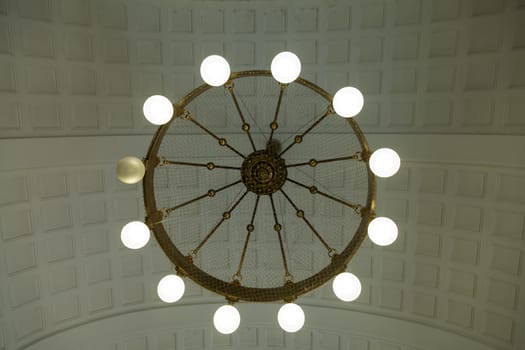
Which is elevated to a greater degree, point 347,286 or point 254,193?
point 254,193

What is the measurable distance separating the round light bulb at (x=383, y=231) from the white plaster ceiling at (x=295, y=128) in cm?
249

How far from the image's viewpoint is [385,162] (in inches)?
116

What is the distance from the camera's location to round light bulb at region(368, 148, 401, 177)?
293 centimetres

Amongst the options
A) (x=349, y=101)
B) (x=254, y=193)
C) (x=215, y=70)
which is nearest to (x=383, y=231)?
(x=349, y=101)

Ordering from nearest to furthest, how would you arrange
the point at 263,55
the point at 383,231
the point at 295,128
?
the point at 383,231, the point at 263,55, the point at 295,128

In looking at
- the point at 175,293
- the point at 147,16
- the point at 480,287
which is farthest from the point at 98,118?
the point at 480,287

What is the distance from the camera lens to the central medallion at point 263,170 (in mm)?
3346

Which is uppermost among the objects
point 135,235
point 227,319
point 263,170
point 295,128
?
point 295,128

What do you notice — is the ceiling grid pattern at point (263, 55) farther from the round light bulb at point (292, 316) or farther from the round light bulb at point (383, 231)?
the round light bulb at point (292, 316)

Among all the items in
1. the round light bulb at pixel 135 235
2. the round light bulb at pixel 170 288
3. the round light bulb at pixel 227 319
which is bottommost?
the round light bulb at pixel 227 319

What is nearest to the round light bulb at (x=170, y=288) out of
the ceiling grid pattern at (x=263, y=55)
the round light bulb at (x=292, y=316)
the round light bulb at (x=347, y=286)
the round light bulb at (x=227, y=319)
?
the round light bulb at (x=227, y=319)

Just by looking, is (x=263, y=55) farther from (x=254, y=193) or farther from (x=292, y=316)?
(x=292, y=316)

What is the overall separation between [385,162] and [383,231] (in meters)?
0.56

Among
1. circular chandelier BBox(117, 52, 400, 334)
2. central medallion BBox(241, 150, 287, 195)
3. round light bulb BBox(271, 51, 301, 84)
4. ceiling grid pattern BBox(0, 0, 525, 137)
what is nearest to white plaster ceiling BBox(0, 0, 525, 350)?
ceiling grid pattern BBox(0, 0, 525, 137)
